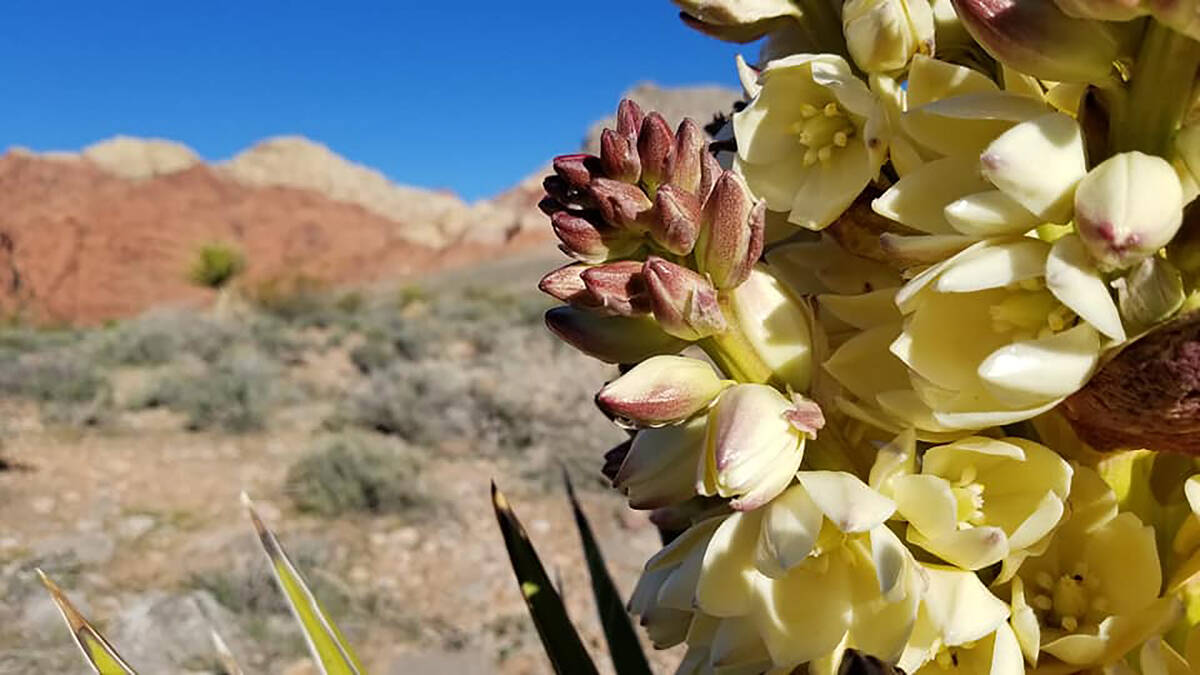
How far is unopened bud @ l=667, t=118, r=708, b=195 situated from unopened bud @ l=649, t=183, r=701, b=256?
14 mm

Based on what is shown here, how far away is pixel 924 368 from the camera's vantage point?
51 centimetres

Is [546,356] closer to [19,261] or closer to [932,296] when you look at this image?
[932,296]

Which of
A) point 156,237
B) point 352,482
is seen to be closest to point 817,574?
point 352,482

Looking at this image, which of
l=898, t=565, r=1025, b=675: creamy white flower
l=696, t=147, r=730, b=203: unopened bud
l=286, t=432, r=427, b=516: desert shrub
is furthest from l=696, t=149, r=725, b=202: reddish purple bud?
l=286, t=432, r=427, b=516: desert shrub

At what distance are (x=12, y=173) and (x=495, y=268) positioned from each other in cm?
1127

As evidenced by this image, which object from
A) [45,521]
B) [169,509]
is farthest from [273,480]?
[45,521]

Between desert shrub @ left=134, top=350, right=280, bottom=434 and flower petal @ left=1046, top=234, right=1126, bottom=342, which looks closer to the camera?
flower petal @ left=1046, top=234, right=1126, bottom=342

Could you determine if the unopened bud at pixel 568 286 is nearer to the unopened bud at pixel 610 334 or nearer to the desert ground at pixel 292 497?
the unopened bud at pixel 610 334

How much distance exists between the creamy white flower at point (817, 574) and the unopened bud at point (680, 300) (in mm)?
94

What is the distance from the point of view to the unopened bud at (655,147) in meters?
0.55

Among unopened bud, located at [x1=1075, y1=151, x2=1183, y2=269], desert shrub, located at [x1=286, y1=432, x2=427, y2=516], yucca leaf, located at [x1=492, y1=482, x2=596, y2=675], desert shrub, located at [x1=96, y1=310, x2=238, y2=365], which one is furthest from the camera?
desert shrub, located at [x1=96, y1=310, x2=238, y2=365]

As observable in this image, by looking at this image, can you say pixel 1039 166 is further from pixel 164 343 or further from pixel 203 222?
pixel 203 222

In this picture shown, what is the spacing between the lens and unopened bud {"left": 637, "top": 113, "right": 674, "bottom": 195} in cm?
55

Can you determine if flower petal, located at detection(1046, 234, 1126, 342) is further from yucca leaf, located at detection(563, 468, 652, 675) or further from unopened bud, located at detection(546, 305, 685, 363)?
yucca leaf, located at detection(563, 468, 652, 675)
